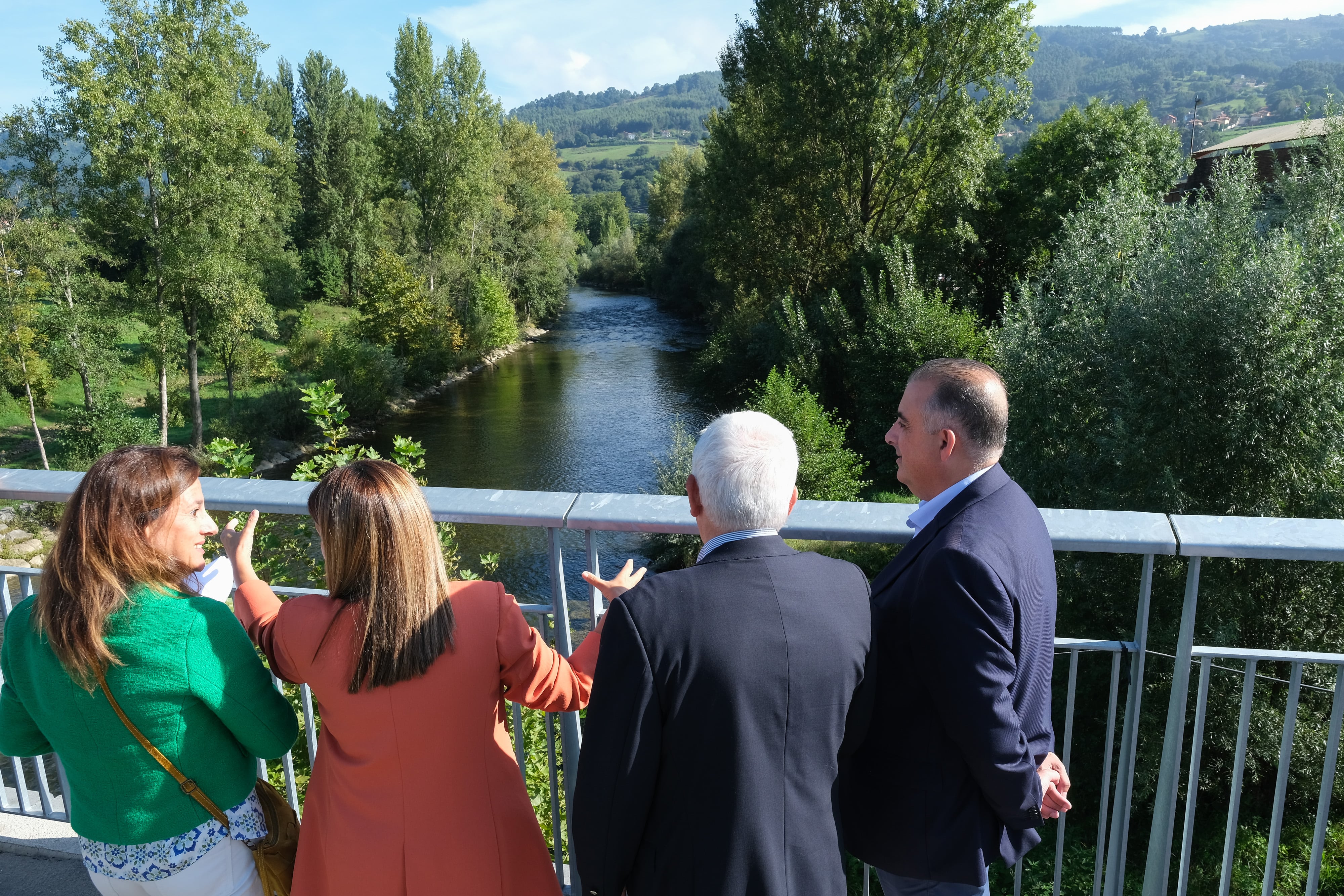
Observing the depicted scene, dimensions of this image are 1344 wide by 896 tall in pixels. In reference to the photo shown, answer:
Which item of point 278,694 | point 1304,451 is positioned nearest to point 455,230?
point 1304,451

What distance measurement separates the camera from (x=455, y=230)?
39500 millimetres

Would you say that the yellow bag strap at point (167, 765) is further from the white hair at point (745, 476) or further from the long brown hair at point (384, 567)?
the white hair at point (745, 476)

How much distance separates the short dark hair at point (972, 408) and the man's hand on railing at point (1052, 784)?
64cm

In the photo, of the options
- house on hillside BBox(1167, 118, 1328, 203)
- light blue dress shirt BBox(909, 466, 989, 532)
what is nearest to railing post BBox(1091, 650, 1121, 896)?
light blue dress shirt BBox(909, 466, 989, 532)

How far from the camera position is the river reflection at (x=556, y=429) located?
1788cm

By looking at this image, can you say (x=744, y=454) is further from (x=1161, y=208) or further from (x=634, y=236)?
(x=634, y=236)

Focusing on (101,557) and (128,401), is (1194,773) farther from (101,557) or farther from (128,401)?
(128,401)

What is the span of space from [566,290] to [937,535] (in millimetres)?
51216

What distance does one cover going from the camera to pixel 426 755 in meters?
1.70

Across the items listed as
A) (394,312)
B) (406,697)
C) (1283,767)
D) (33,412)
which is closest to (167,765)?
(406,697)

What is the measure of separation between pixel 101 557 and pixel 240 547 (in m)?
0.39

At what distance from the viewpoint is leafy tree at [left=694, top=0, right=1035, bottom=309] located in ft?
76.2

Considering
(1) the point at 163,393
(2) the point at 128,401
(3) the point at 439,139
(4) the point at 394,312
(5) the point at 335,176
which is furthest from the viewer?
(5) the point at 335,176

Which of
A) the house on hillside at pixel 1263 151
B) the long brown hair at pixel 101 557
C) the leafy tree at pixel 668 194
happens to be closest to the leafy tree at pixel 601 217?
the leafy tree at pixel 668 194
